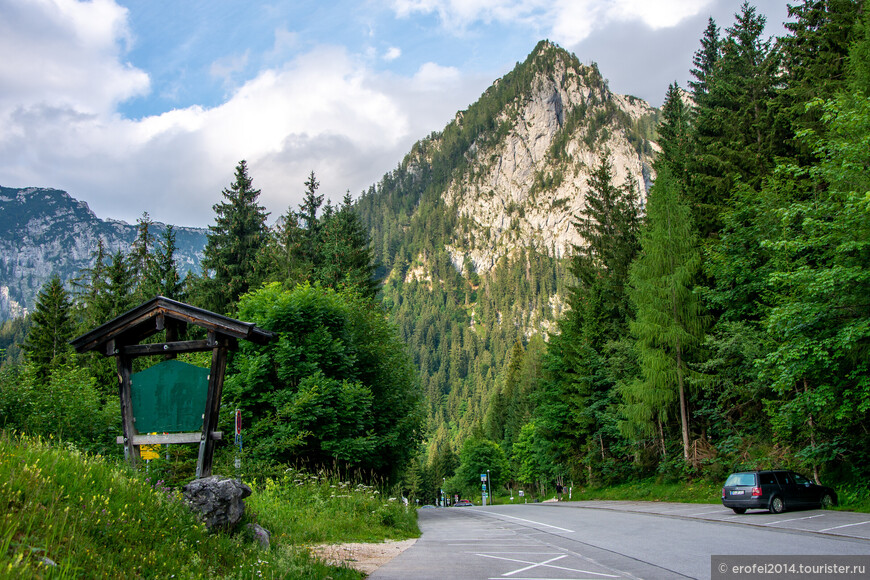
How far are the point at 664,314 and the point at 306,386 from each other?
57.6 feet

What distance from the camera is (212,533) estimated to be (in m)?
6.75

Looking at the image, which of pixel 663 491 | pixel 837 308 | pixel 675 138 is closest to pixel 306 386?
pixel 837 308

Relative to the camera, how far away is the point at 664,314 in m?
27.2

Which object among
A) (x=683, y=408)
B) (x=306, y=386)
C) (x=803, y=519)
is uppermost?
(x=306, y=386)

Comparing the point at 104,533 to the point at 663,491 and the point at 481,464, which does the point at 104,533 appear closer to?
the point at 663,491

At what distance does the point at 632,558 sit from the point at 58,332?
149 ft

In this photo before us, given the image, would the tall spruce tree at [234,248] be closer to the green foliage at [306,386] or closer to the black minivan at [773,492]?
the green foliage at [306,386]

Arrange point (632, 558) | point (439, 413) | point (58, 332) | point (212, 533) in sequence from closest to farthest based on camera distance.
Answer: point (212, 533), point (632, 558), point (58, 332), point (439, 413)

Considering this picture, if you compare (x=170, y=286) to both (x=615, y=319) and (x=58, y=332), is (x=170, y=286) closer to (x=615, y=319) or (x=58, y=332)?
(x=58, y=332)

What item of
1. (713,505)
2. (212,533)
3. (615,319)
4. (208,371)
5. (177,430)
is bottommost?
(713,505)

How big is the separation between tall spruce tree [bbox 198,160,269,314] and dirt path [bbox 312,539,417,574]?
26449mm

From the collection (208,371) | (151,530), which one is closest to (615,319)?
(208,371)

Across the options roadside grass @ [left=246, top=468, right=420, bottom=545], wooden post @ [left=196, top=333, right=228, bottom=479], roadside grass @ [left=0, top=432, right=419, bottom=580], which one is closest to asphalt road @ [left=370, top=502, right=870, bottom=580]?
roadside grass @ [left=246, top=468, right=420, bottom=545]

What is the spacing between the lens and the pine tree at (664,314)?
26922 millimetres
